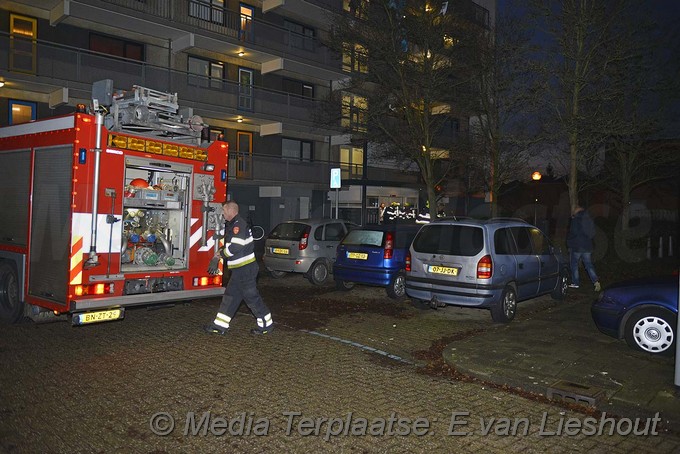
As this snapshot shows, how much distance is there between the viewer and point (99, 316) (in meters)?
7.06

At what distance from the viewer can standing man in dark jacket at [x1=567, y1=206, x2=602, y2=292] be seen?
12359 mm

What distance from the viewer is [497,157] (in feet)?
58.4

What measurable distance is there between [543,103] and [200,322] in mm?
11361

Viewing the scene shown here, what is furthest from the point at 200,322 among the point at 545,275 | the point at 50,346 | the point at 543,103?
the point at 543,103

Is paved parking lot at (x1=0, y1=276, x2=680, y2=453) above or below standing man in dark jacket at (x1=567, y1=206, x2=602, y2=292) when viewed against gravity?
below

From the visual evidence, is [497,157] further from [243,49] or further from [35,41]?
[35,41]

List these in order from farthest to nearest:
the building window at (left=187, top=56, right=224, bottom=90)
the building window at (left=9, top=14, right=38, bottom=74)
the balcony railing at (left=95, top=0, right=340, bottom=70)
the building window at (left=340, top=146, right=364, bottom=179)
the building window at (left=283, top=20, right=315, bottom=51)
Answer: the building window at (left=340, top=146, right=364, bottom=179) → the building window at (left=283, top=20, right=315, bottom=51) → the building window at (left=187, top=56, right=224, bottom=90) → the balcony railing at (left=95, top=0, right=340, bottom=70) → the building window at (left=9, top=14, right=38, bottom=74)

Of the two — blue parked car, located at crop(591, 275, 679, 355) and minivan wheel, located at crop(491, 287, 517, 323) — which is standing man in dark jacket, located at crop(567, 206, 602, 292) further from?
blue parked car, located at crop(591, 275, 679, 355)

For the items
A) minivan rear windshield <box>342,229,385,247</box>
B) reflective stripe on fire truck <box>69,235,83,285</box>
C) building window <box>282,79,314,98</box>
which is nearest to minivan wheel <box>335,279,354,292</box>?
minivan rear windshield <box>342,229,385,247</box>

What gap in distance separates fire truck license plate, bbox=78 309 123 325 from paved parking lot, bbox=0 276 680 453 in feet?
1.28

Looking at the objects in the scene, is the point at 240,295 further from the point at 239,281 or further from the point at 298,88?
the point at 298,88

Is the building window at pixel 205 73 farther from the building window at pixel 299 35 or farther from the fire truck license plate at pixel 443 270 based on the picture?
the fire truck license plate at pixel 443 270

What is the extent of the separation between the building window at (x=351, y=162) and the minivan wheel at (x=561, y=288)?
63.1 feet

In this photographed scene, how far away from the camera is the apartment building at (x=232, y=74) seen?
18312 mm
